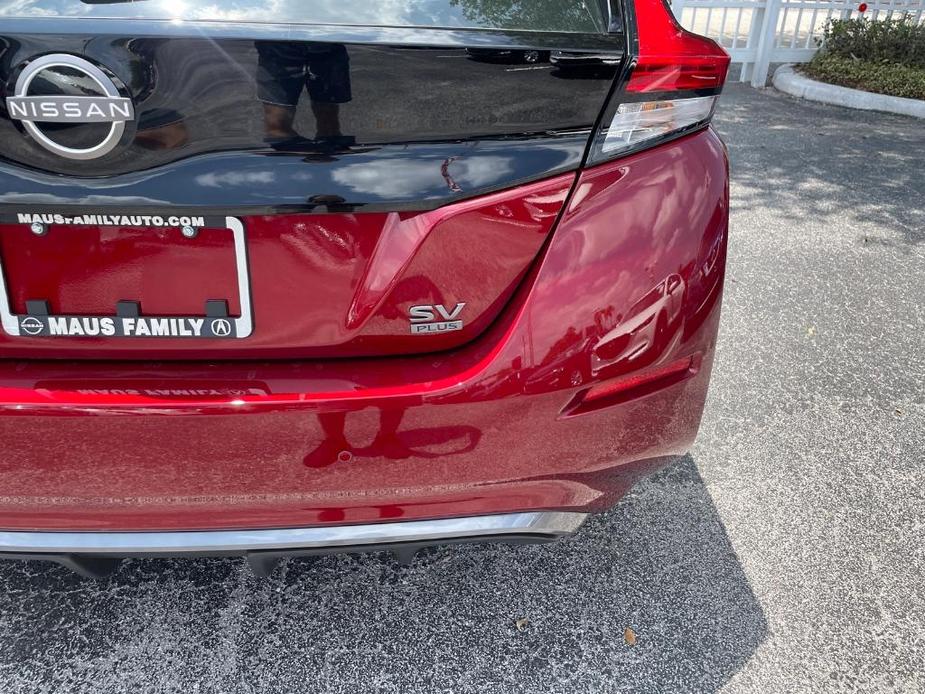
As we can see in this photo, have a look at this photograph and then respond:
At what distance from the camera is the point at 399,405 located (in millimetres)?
1315

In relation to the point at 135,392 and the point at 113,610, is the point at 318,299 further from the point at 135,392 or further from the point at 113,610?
the point at 113,610

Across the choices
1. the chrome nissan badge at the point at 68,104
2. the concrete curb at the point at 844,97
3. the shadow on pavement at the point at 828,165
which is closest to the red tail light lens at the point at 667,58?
the chrome nissan badge at the point at 68,104

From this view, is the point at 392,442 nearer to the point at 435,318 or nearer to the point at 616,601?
the point at 435,318

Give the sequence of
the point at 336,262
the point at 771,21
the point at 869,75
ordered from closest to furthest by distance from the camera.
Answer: the point at 336,262 < the point at 869,75 < the point at 771,21

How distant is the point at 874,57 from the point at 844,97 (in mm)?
1367

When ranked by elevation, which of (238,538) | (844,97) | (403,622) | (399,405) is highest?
(399,405)

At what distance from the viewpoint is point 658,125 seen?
1398 millimetres

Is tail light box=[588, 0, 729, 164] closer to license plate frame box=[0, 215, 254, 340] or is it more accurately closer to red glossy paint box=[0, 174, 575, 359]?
red glossy paint box=[0, 174, 575, 359]

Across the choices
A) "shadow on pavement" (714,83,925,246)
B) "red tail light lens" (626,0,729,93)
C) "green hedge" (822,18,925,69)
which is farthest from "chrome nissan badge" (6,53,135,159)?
"green hedge" (822,18,925,69)

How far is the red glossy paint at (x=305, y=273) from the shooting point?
1.24m

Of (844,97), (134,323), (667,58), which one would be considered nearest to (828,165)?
(844,97)

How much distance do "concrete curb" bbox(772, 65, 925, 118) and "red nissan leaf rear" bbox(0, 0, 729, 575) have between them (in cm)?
776

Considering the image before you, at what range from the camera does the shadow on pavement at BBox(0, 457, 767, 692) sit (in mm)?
1726

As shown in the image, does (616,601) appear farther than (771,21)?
No
